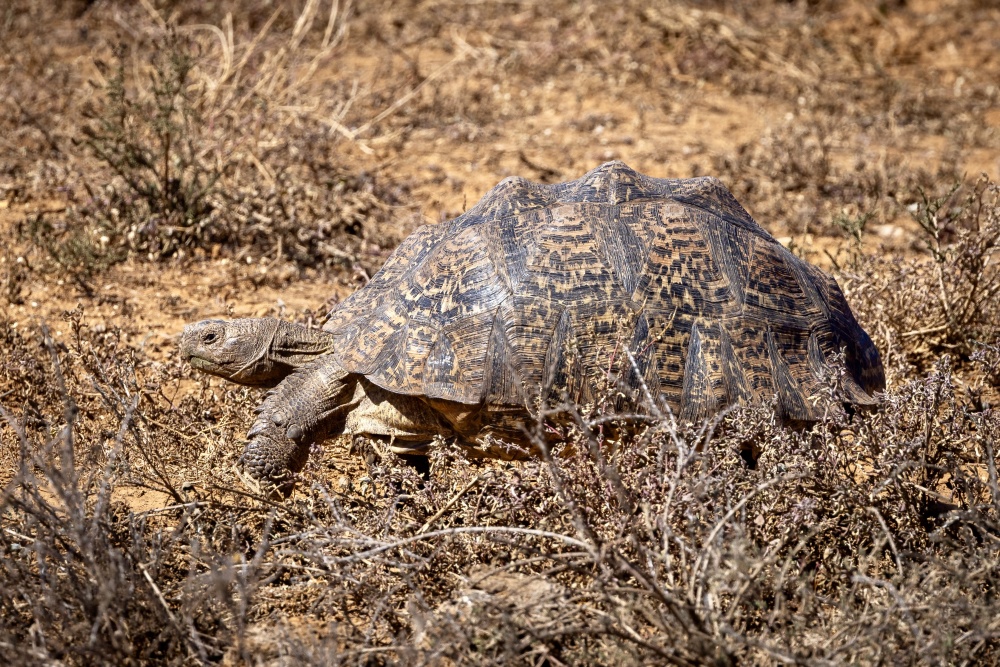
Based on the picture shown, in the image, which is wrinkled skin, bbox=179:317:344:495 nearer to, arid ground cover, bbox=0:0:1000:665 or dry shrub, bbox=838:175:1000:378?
arid ground cover, bbox=0:0:1000:665

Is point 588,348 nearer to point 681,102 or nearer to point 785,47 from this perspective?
point 681,102

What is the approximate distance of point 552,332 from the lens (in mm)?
3936

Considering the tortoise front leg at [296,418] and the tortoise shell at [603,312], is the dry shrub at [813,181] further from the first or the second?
the tortoise front leg at [296,418]

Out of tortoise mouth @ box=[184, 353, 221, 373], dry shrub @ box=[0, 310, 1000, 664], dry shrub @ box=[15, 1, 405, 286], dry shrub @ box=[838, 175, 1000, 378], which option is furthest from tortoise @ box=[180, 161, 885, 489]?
dry shrub @ box=[15, 1, 405, 286]

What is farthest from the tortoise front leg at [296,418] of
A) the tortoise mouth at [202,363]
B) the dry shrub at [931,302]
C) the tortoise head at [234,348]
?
the dry shrub at [931,302]

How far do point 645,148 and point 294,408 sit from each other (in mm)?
5086

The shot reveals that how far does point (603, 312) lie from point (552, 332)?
0.23 metres

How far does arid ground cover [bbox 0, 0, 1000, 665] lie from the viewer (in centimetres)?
305

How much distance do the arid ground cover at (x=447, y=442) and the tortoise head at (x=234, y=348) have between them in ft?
1.15

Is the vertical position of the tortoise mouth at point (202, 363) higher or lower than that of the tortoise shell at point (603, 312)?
lower

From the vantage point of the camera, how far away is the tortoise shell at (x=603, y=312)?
392 centimetres

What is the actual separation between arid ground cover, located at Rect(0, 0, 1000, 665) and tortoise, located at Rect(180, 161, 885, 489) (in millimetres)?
229

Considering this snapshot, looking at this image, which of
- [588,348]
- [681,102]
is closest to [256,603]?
[588,348]

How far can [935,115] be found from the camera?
9.38m
